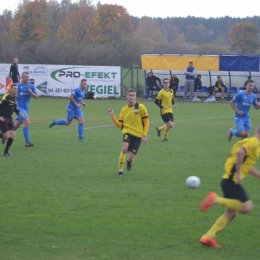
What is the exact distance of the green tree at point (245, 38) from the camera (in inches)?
2800

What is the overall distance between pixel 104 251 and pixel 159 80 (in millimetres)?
29407

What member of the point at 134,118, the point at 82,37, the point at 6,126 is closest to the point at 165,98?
the point at 6,126

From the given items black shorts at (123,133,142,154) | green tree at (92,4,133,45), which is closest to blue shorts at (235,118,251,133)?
black shorts at (123,133,142,154)

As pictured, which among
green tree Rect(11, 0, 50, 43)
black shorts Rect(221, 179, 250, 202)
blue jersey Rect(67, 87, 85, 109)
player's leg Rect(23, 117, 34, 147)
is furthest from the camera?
green tree Rect(11, 0, 50, 43)

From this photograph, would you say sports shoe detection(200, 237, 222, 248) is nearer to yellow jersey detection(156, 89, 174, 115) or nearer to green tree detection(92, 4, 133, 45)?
yellow jersey detection(156, 89, 174, 115)

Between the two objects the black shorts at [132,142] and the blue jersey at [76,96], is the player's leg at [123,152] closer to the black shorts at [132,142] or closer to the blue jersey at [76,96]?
the black shorts at [132,142]

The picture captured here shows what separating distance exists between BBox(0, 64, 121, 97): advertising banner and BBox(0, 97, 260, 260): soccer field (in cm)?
1828

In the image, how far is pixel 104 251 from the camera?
6.82 metres

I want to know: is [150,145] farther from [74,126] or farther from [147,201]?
[147,201]

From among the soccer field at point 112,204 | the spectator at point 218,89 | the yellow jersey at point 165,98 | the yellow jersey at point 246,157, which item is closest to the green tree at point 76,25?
the spectator at point 218,89

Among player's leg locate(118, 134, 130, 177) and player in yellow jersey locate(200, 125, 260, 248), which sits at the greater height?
player in yellow jersey locate(200, 125, 260, 248)

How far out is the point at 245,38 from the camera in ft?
241

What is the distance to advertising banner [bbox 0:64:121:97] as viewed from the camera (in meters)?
35.8

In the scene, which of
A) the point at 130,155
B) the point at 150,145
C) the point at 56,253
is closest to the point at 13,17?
the point at 150,145
